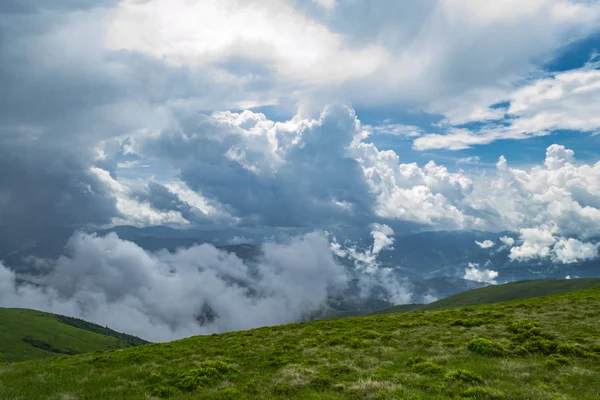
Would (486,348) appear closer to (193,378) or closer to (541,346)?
(541,346)

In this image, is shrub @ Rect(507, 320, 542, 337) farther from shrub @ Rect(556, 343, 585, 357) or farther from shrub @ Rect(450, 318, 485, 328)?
shrub @ Rect(556, 343, 585, 357)

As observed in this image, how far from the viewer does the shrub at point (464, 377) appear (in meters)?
19.7

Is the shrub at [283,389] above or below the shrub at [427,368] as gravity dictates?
below

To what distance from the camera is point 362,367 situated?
78.3 ft

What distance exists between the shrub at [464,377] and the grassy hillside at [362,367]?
6 cm

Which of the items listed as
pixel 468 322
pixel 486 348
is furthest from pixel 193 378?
pixel 468 322

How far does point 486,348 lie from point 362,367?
9.42 metres

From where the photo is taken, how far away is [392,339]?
31516mm

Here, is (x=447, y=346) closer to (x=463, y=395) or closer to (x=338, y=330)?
(x=463, y=395)

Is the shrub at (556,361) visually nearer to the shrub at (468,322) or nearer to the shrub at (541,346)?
the shrub at (541,346)

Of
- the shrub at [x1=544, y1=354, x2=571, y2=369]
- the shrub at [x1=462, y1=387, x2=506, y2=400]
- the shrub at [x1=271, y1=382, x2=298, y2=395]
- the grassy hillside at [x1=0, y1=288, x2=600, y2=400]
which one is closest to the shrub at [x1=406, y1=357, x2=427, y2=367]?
the grassy hillside at [x1=0, y1=288, x2=600, y2=400]

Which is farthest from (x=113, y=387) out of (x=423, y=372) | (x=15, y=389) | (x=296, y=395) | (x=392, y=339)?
(x=392, y=339)

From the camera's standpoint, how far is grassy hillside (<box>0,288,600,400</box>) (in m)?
19.2

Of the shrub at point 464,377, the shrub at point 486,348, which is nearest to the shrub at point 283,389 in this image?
the shrub at point 464,377
